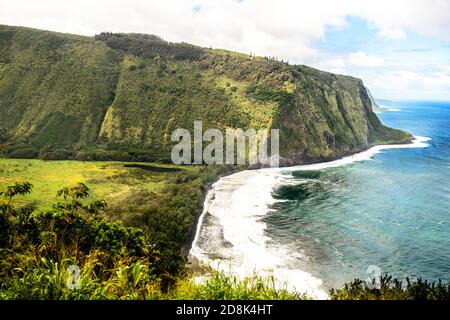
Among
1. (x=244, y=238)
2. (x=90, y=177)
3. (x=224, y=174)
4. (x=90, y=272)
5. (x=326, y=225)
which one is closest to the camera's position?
(x=90, y=272)

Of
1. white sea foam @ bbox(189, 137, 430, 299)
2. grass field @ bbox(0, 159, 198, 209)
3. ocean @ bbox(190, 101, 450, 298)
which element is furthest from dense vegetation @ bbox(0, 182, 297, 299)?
grass field @ bbox(0, 159, 198, 209)

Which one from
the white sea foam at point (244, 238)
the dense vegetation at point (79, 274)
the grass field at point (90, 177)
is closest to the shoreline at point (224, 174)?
the white sea foam at point (244, 238)

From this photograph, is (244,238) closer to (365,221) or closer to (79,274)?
(365,221)

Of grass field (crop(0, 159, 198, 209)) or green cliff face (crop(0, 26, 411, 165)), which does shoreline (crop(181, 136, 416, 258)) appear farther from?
grass field (crop(0, 159, 198, 209))

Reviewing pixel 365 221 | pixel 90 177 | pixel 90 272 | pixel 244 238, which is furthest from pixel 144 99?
pixel 90 272

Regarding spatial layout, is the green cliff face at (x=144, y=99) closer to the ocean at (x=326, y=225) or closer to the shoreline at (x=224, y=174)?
the shoreline at (x=224, y=174)

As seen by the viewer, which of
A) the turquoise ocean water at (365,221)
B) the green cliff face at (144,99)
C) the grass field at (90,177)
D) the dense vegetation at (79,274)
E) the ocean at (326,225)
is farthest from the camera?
the green cliff face at (144,99)
